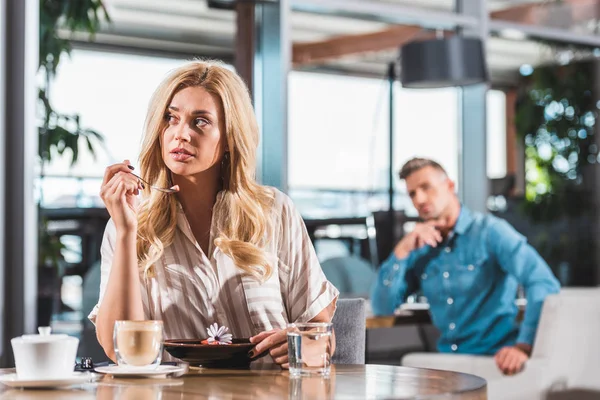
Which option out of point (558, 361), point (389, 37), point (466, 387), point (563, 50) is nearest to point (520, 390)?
point (558, 361)

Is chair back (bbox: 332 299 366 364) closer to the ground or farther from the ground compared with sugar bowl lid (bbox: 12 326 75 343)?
closer to the ground

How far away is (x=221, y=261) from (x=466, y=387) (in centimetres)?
72

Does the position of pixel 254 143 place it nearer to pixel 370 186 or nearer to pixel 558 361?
pixel 558 361

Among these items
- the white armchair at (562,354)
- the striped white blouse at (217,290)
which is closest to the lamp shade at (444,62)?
the white armchair at (562,354)

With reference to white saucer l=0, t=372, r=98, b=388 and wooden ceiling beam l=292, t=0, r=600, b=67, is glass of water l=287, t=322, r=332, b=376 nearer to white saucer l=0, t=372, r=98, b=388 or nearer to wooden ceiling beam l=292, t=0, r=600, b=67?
white saucer l=0, t=372, r=98, b=388

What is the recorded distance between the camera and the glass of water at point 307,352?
1.68 m

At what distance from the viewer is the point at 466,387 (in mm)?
1508

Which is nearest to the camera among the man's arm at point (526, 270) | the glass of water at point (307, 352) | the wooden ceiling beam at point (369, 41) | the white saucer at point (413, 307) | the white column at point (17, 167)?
the glass of water at point (307, 352)

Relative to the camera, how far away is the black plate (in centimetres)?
178

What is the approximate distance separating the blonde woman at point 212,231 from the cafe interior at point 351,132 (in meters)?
0.16

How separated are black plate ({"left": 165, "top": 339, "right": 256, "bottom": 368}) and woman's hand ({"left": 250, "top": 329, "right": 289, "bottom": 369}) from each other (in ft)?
0.05

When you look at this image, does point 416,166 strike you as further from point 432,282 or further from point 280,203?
point 280,203

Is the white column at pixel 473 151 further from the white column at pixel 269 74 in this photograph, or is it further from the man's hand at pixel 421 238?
the man's hand at pixel 421 238

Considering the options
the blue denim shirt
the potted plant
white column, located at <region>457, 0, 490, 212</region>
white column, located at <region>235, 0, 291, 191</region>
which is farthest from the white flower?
white column, located at <region>457, 0, 490, 212</region>
